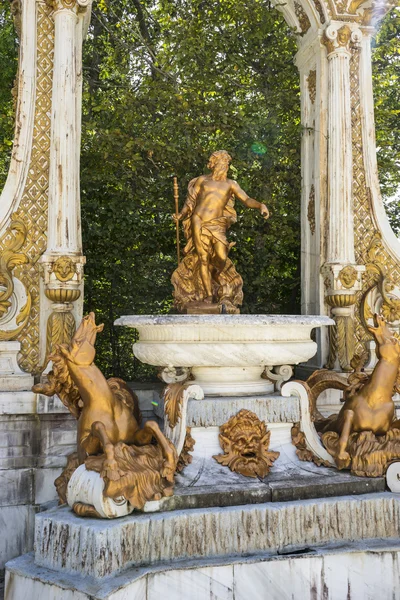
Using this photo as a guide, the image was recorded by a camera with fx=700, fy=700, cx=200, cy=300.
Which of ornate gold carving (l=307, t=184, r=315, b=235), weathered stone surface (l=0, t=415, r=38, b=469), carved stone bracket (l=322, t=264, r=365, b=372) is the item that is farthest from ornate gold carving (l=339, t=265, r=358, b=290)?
weathered stone surface (l=0, t=415, r=38, b=469)

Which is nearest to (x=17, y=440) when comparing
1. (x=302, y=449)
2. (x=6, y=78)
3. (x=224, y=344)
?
(x=224, y=344)

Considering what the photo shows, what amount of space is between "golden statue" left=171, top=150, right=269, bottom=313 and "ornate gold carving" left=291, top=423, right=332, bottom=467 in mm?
1631

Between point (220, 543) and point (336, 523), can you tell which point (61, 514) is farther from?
point (336, 523)

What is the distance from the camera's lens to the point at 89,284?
9.87 metres

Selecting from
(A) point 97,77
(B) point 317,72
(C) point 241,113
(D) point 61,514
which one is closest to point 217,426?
(D) point 61,514

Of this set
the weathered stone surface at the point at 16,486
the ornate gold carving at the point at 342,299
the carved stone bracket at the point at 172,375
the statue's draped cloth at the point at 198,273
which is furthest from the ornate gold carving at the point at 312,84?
the weathered stone surface at the point at 16,486

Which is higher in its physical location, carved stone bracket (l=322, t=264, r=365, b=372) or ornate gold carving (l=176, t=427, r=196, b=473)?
carved stone bracket (l=322, t=264, r=365, b=372)

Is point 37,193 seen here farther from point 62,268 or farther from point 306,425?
point 306,425

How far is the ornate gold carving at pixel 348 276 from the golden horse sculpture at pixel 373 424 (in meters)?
1.77

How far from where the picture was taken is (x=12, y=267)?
6.69m

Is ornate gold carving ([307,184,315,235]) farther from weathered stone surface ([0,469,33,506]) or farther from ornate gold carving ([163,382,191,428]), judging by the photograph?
weathered stone surface ([0,469,33,506])

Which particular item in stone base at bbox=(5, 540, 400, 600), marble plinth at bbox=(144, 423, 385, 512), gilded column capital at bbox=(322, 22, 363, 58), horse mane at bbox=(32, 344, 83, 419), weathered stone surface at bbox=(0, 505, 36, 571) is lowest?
weathered stone surface at bbox=(0, 505, 36, 571)

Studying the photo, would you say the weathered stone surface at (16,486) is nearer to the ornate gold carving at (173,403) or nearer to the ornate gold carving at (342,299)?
the ornate gold carving at (173,403)

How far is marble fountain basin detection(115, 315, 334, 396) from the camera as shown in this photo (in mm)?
5551
